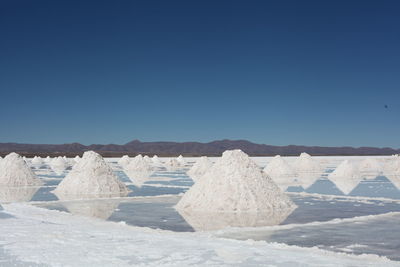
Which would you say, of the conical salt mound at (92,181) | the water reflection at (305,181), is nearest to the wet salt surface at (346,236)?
the conical salt mound at (92,181)

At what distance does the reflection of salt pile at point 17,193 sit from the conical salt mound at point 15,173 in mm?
678

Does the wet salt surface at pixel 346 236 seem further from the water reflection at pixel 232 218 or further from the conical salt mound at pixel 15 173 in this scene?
the conical salt mound at pixel 15 173

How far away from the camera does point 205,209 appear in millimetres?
12609

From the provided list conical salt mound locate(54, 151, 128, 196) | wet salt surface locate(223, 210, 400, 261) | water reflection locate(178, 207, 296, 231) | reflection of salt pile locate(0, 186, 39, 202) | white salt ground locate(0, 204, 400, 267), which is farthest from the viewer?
conical salt mound locate(54, 151, 128, 196)

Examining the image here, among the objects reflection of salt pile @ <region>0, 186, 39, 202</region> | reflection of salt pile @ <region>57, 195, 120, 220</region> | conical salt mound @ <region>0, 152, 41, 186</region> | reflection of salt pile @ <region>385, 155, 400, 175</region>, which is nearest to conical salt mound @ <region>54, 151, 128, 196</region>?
reflection of salt pile @ <region>0, 186, 39, 202</region>

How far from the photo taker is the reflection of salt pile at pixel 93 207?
12008 millimetres

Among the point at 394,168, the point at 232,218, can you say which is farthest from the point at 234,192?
the point at 394,168

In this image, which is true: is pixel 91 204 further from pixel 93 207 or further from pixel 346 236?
pixel 346 236

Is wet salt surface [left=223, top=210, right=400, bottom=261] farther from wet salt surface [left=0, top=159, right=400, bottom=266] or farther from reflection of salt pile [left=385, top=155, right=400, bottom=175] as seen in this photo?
reflection of salt pile [left=385, top=155, right=400, bottom=175]

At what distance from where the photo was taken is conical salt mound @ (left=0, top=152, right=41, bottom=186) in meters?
21.0

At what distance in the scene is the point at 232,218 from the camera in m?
11.3

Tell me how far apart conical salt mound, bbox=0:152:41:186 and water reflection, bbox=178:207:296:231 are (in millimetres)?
11307

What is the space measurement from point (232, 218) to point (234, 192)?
1712 millimetres

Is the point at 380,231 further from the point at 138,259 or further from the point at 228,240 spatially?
the point at 138,259
